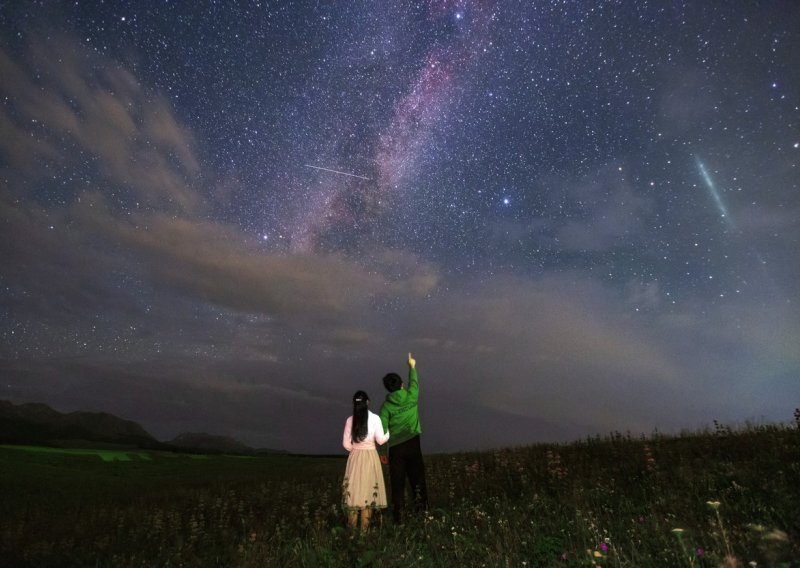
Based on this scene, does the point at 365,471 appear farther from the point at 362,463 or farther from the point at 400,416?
the point at 400,416

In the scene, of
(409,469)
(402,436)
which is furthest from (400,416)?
(409,469)

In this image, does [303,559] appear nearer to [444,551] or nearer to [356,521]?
[444,551]

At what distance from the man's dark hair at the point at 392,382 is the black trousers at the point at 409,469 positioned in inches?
39.7

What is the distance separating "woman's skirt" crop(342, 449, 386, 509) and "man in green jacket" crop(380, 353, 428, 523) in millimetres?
389

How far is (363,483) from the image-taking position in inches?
324

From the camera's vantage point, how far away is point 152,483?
70.9 feet

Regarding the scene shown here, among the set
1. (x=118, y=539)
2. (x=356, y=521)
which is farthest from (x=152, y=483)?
(x=356, y=521)

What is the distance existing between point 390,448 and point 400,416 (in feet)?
2.15

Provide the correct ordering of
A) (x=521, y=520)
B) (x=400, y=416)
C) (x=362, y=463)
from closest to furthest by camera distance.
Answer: (x=521, y=520), (x=362, y=463), (x=400, y=416)

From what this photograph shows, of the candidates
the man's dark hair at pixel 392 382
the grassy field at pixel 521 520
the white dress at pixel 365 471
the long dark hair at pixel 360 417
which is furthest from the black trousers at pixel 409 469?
the man's dark hair at pixel 392 382

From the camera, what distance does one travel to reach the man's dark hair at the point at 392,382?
869cm

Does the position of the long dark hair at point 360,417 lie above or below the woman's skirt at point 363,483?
above

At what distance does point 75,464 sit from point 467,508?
28383mm

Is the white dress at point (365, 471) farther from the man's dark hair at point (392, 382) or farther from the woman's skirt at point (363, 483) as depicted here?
the man's dark hair at point (392, 382)
